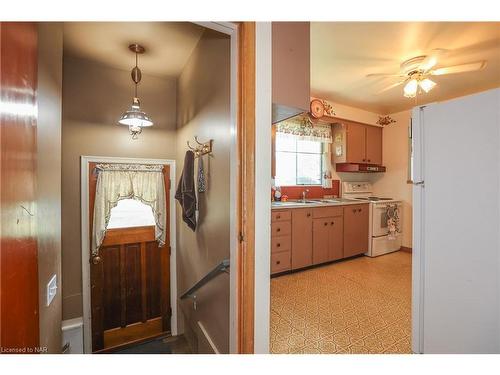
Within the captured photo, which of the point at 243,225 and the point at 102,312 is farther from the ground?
the point at 243,225

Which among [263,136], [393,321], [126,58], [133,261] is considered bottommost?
[393,321]

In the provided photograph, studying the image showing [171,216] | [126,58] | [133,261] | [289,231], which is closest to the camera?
[126,58]

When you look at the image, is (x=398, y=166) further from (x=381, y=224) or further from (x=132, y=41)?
(x=132, y=41)

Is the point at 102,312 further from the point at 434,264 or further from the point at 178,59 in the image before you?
the point at 434,264

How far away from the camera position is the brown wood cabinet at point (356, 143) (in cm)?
432

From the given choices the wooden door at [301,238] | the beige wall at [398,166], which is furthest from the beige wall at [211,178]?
the beige wall at [398,166]

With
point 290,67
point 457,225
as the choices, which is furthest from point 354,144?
point 290,67

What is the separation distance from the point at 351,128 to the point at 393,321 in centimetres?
322

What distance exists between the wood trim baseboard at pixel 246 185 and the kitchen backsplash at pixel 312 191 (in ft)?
9.55

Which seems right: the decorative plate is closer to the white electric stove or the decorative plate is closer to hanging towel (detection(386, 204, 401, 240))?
the white electric stove

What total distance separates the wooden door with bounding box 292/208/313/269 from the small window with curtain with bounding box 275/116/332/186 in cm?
80

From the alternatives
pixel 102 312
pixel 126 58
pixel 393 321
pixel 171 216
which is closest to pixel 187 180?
pixel 171 216

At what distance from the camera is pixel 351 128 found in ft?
14.3
